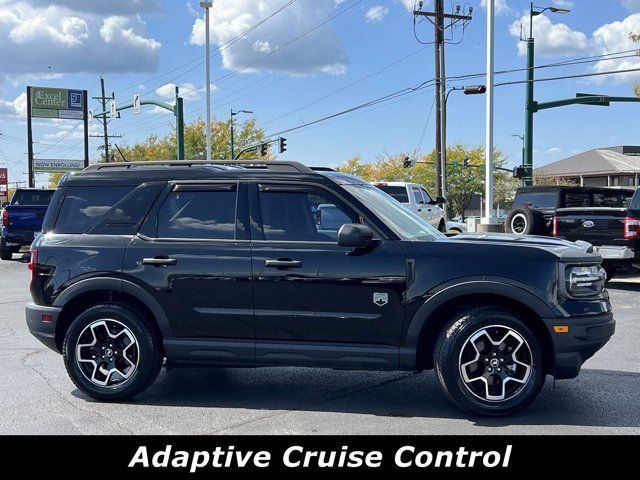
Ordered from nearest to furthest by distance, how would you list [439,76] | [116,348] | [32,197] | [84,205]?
1. [116,348]
2. [84,205]
3. [32,197]
4. [439,76]

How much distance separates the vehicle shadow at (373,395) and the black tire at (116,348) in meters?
0.23

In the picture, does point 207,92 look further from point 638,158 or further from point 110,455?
point 638,158

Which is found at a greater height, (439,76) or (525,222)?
(439,76)

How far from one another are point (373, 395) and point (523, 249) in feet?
5.81

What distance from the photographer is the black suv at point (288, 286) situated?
5.10 meters

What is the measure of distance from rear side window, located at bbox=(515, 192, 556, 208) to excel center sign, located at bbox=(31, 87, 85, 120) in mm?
45336

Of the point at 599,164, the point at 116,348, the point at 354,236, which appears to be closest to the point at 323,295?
the point at 354,236

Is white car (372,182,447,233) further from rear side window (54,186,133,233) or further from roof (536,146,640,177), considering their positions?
roof (536,146,640,177)

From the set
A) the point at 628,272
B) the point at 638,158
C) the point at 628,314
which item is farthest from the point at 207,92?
the point at 638,158

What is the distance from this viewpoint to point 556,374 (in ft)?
16.8

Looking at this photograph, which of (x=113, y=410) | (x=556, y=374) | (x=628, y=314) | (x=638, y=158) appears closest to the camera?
(x=556, y=374)

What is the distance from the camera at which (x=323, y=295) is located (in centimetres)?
527

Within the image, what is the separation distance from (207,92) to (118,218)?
26.8 meters

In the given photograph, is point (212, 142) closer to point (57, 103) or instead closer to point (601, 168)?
Answer: point (57, 103)
